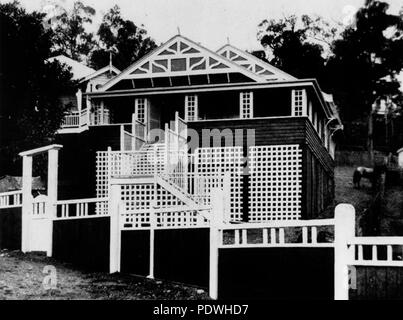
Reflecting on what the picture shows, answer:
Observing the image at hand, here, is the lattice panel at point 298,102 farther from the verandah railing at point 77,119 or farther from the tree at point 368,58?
the verandah railing at point 77,119

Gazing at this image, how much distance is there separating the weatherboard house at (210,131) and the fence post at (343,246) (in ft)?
26.9

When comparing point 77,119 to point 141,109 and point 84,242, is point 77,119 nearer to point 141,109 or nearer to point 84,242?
point 141,109

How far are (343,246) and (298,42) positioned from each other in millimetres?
13901

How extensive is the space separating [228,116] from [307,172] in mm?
3779

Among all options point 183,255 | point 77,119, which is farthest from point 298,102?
point 77,119

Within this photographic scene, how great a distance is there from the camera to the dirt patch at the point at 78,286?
10062 millimetres

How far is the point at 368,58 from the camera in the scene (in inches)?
962

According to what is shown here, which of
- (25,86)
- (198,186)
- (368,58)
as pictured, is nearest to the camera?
(198,186)

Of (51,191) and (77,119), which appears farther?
(77,119)

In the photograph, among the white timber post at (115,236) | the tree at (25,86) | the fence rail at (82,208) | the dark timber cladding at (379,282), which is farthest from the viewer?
the tree at (25,86)

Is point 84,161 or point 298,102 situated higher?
point 298,102

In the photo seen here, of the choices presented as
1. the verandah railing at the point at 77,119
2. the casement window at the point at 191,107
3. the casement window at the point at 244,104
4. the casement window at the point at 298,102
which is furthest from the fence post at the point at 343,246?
the verandah railing at the point at 77,119

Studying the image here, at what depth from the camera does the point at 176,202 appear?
1648 cm

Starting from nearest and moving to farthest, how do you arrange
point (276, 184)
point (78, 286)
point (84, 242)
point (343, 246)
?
point (343, 246) → point (78, 286) → point (84, 242) → point (276, 184)
